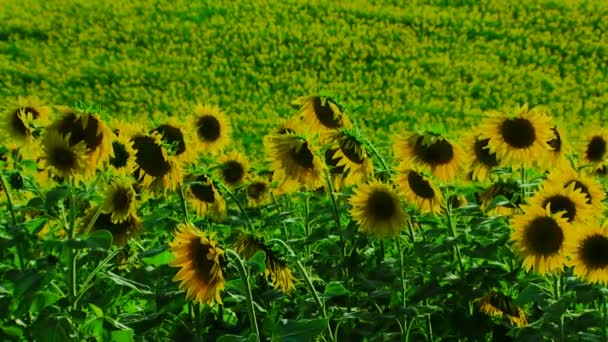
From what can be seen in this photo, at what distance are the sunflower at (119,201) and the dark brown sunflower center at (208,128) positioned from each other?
1460mm

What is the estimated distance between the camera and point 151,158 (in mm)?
3891

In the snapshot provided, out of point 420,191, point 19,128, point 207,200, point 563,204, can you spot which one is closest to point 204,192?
point 207,200

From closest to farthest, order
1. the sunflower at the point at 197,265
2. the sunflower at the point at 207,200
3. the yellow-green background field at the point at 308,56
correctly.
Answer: the sunflower at the point at 197,265, the sunflower at the point at 207,200, the yellow-green background field at the point at 308,56

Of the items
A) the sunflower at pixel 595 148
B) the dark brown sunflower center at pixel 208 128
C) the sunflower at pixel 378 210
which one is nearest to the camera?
the sunflower at pixel 378 210

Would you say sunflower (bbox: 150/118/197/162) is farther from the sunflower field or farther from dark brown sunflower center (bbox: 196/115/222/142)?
dark brown sunflower center (bbox: 196/115/222/142)

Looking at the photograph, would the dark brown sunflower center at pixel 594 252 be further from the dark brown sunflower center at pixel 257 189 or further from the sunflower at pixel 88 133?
the dark brown sunflower center at pixel 257 189

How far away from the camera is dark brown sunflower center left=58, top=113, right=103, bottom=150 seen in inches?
130

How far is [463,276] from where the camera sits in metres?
3.81

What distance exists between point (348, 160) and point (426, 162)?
14.7 inches

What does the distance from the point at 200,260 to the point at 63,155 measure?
73cm

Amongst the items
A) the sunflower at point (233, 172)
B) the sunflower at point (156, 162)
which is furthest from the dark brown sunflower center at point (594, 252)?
the sunflower at point (233, 172)

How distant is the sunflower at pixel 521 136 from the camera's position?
13.5 feet

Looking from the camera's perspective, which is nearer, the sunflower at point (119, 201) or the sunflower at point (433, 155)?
the sunflower at point (119, 201)

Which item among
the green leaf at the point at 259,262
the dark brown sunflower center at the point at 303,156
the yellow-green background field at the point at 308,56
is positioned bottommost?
the green leaf at the point at 259,262
